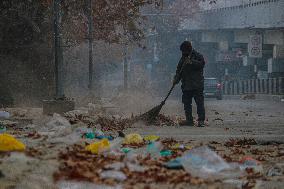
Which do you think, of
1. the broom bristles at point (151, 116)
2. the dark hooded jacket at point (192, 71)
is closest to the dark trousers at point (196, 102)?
the dark hooded jacket at point (192, 71)

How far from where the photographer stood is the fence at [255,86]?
4775 cm

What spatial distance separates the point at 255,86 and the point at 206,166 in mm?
48996

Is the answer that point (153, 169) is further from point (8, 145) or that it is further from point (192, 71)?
point (192, 71)

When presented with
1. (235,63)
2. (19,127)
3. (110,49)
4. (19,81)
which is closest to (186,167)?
(19,127)

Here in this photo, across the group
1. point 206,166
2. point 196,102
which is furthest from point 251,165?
point 196,102

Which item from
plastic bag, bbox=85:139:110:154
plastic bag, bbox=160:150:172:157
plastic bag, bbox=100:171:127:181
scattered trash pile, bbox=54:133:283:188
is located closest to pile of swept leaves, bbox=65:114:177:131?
plastic bag, bbox=160:150:172:157

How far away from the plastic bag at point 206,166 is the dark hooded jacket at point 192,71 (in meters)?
7.98

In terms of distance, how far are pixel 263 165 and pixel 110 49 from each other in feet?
143

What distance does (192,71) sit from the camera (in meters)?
14.4

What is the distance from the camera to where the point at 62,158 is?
243 inches

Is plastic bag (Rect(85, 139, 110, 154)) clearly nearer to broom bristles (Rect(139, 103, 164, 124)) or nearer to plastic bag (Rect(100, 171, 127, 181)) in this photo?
plastic bag (Rect(100, 171, 127, 181))

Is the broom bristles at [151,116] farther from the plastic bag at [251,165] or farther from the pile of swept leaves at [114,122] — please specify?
the plastic bag at [251,165]

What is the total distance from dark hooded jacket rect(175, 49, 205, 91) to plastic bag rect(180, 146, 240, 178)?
798 cm

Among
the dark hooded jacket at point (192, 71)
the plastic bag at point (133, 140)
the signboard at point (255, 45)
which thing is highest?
the signboard at point (255, 45)
